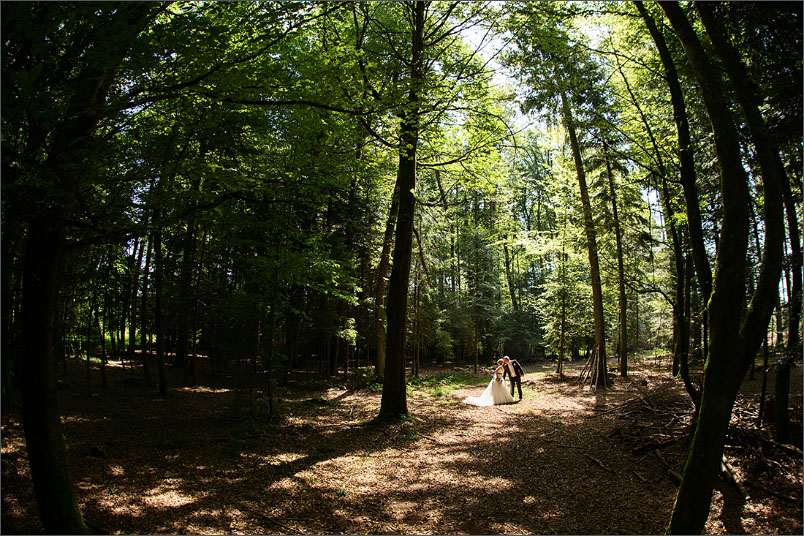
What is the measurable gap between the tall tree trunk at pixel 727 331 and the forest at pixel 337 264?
0.02 m

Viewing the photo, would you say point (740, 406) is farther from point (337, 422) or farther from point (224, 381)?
point (224, 381)

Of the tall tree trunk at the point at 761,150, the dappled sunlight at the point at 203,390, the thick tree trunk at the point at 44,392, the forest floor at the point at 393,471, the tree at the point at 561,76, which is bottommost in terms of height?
the dappled sunlight at the point at 203,390

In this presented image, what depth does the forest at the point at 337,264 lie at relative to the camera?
11.3ft

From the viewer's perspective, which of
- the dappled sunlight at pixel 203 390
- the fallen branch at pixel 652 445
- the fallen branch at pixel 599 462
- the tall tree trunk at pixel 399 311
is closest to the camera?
the fallen branch at pixel 599 462

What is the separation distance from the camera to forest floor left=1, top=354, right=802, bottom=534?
14.8ft

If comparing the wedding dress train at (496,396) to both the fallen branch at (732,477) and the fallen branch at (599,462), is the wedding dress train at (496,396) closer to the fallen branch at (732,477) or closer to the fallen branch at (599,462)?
the fallen branch at (599,462)

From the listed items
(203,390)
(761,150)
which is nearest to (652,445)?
(761,150)

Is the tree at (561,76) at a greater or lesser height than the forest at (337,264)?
greater

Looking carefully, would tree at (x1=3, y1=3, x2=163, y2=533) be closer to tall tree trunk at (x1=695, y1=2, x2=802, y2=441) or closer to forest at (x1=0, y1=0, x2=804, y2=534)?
forest at (x1=0, y1=0, x2=804, y2=534)

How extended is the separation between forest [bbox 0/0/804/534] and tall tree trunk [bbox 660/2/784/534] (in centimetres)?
2

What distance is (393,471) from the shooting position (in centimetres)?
652

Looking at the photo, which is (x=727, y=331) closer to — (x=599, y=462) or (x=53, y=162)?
(x=599, y=462)

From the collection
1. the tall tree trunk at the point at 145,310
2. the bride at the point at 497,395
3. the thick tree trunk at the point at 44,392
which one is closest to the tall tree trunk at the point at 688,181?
the thick tree trunk at the point at 44,392

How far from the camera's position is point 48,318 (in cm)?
357
